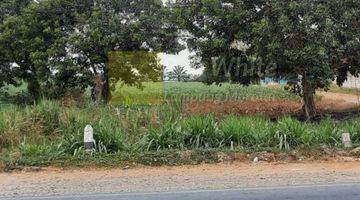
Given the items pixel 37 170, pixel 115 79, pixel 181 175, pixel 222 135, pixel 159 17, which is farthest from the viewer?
pixel 115 79

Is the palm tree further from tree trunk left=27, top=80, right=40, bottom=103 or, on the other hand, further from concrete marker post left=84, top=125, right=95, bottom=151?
concrete marker post left=84, top=125, right=95, bottom=151

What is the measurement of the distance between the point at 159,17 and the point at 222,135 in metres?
11.4

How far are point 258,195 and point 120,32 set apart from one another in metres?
15.2

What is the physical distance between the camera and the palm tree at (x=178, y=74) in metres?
28.3

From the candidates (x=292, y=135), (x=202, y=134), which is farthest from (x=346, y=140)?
(x=202, y=134)

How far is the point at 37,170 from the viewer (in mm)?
11055

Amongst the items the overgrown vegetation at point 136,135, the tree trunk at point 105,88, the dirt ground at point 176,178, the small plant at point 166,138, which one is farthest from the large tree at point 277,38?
the tree trunk at point 105,88

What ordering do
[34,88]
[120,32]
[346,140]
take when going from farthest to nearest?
[34,88], [120,32], [346,140]

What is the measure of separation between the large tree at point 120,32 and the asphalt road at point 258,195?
13.6m

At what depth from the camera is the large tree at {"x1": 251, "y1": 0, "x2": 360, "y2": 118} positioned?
53.4 feet

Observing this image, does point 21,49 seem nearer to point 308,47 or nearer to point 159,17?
point 159,17

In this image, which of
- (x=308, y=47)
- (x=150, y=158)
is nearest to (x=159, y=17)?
(x=308, y=47)

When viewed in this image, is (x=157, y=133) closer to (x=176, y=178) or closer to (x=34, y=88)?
(x=176, y=178)

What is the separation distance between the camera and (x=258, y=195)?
7.86 metres
